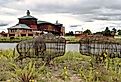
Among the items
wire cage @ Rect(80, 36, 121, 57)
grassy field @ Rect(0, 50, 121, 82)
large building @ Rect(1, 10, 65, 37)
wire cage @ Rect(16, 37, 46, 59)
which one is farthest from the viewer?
large building @ Rect(1, 10, 65, 37)

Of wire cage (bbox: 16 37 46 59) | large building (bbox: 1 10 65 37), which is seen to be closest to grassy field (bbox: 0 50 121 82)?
wire cage (bbox: 16 37 46 59)

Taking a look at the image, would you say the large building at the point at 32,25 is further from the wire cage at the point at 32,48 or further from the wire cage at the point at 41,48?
the wire cage at the point at 32,48

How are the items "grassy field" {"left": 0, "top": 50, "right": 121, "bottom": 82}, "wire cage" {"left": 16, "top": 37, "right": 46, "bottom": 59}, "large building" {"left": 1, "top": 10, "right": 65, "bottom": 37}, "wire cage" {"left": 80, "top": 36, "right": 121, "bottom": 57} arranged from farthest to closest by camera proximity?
"large building" {"left": 1, "top": 10, "right": 65, "bottom": 37} → "wire cage" {"left": 80, "top": 36, "right": 121, "bottom": 57} → "wire cage" {"left": 16, "top": 37, "right": 46, "bottom": 59} → "grassy field" {"left": 0, "top": 50, "right": 121, "bottom": 82}

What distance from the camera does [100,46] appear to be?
32.9 ft

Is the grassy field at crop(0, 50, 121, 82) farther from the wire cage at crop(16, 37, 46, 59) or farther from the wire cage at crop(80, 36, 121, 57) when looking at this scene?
the wire cage at crop(80, 36, 121, 57)

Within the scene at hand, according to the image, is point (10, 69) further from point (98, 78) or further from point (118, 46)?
point (118, 46)

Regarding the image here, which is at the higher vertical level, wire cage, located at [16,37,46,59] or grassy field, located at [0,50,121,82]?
wire cage, located at [16,37,46,59]

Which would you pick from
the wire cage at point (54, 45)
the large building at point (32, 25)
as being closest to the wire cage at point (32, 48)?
the wire cage at point (54, 45)

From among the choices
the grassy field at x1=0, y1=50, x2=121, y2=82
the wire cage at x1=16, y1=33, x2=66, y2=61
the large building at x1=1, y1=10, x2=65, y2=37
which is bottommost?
the large building at x1=1, y1=10, x2=65, y2=37

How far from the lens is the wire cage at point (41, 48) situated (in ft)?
31.4

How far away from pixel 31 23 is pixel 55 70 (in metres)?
38.0

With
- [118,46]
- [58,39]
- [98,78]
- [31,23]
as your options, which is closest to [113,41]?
[118,46]

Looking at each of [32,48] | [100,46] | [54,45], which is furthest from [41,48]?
[100,46]

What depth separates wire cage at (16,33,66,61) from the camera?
9570mm
